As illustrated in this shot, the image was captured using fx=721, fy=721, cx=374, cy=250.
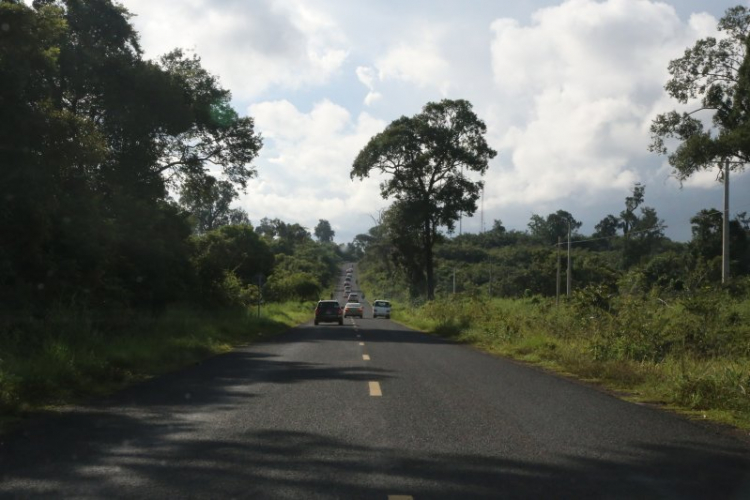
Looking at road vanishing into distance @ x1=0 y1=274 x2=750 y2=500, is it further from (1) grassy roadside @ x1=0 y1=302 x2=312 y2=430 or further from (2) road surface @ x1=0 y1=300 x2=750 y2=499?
(1) grassy roadside @ x1=0 y1=302 x2=312 y2=430

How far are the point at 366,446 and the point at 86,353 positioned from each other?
8.01 metres

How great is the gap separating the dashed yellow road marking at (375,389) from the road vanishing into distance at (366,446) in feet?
0.09

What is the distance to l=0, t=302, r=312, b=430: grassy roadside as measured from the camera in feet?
34.3

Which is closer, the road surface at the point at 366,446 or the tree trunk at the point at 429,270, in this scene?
the road surface at the point at 366,446

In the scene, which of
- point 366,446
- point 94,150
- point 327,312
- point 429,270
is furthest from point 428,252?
point 366,446

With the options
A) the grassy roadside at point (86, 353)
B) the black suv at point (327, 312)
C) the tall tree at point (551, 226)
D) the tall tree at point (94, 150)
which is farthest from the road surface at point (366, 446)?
the tall tree at point (551, 226)

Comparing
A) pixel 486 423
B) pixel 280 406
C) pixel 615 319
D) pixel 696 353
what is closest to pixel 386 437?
pixel 486 423

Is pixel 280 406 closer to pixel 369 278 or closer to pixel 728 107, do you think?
pixel 728 107

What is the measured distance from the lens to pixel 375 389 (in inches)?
477

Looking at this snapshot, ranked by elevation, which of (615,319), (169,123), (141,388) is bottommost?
(141,388)

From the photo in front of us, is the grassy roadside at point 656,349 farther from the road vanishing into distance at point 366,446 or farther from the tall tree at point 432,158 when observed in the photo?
the tall tree at point 432,158

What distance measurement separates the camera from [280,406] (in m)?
10.1

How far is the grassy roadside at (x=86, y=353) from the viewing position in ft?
34.3

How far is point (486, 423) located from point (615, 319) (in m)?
10.1
